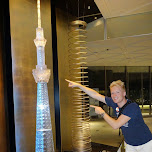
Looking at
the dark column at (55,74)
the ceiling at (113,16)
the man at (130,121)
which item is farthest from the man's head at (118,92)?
the ceiling at (113,16)

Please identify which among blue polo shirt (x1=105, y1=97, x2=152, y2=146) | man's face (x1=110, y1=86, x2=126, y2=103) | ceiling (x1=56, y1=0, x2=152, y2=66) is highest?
ceiling (x1=56, y1=0, x2=152, y2=66)

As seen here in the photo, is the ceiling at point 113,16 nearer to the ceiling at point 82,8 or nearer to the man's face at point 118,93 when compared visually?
the ceiling at point 82,8

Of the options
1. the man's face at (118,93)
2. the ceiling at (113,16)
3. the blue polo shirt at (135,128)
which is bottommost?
the blue polo shirt at (135,128)

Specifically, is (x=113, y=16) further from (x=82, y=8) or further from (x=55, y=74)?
(x=55, y=74)

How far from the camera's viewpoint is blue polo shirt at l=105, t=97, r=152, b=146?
1566 millimetres

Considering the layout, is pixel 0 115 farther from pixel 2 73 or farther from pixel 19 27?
pixel 19 27

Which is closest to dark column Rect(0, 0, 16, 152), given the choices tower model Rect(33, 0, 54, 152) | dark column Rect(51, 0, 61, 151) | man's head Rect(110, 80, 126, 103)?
tower model Rect(33, 0, 54, 152)

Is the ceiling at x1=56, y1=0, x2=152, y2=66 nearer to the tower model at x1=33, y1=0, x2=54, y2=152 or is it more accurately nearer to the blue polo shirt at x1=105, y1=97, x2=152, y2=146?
the tower model at x1=33, y1=0, x2=54, y2=152

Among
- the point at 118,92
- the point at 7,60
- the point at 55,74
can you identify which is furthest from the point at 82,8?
the point at 118,92

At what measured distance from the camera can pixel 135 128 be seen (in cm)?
161

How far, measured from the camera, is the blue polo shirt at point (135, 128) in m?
1.57

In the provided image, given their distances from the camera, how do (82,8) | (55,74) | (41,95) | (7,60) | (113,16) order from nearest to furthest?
1. (41,95)
2. (7,60)
3. (55,74)
4. (82,8)
5. (113,16)

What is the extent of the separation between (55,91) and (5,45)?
4.05 ft

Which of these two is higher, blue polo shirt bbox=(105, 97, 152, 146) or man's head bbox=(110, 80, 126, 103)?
man's head bbox=(110, 80, 126, 103)
